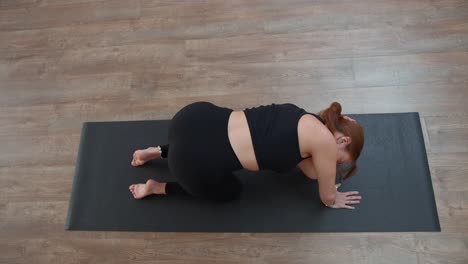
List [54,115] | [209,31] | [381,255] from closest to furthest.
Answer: [381,255] < [54,115] < [209,31]

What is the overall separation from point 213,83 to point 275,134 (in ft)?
2.87

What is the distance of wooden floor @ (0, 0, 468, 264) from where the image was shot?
1645mm

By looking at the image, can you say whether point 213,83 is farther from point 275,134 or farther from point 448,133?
point 448,133

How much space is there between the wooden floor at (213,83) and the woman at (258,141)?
0.45 metres

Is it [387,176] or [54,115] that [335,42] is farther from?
[54,115]

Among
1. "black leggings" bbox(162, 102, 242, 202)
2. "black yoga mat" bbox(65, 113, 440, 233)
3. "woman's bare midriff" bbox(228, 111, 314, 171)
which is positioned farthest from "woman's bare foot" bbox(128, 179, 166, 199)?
"woman's bare midriff" bbox(228, 111, 314, 171)

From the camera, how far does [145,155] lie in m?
1.75

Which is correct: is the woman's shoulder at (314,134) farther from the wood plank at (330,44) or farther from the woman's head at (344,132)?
the wood plank at (330,44)

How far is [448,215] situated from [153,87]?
1545mm

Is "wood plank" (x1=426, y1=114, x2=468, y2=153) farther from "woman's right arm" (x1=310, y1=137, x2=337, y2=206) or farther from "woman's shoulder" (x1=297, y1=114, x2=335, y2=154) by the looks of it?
"woman's shoulder" (x1=297, y1=114, x2=335, y2=154)

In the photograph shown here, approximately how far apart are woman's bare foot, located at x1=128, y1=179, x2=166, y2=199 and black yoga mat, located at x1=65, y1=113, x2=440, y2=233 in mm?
40

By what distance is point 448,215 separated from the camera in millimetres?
1607

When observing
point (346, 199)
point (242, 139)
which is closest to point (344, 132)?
point (242, 139)

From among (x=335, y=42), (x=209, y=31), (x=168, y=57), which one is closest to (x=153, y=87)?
(x=168, y=57)
